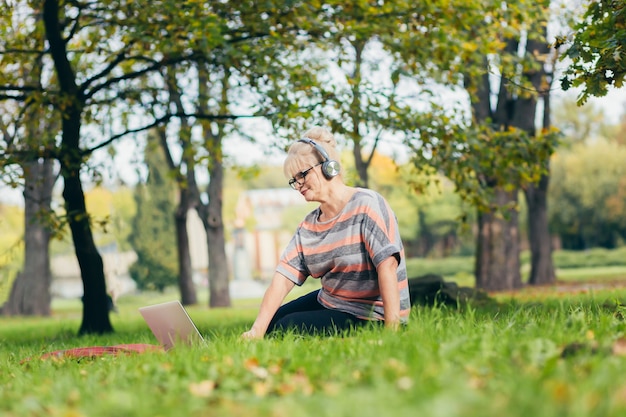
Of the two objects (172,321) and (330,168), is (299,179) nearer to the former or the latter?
(330,168)

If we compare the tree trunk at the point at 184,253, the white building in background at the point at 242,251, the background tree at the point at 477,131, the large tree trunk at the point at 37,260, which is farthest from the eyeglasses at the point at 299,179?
the white building in background at the point at 242,251

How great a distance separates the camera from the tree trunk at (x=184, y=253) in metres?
22.7

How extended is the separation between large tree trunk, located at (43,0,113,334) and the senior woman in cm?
648

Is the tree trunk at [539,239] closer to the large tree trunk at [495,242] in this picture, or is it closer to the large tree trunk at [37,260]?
the large tree trunk at [495,242]

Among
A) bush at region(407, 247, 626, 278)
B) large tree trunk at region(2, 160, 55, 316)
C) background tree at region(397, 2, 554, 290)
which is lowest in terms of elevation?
bush at region(407, 247, 626, 278)

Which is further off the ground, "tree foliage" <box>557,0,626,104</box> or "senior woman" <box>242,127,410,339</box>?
"tree foliage" <box>557,0,626,104</box>

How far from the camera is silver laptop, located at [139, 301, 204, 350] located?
5.30 m

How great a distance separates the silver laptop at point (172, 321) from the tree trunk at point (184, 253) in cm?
1687

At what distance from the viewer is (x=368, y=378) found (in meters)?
3.31

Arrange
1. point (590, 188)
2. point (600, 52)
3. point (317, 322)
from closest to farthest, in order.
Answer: point (317, 322), point (600, 52), point (590, 188)

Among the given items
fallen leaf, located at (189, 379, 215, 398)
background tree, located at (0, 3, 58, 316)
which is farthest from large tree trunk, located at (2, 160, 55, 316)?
fallen leaf, located at (189, 379, 215, 398)

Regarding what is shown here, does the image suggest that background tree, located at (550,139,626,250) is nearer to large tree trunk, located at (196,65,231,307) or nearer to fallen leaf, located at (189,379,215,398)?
large tree trunk, located at (196,65,231,307)

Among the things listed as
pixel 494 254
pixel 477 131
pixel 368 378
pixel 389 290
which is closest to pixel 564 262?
pixel 494 254

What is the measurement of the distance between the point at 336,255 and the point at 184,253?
18.1m
